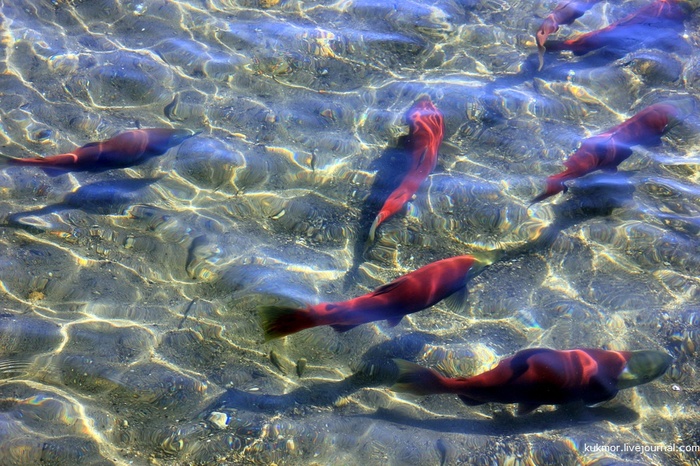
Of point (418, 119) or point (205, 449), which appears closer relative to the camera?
point (205, 449)

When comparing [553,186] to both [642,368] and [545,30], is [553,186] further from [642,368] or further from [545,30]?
[545,30]

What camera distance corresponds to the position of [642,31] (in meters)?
6.89

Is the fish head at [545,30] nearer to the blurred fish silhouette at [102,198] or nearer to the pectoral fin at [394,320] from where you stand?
the pectoral fin at [394,320]

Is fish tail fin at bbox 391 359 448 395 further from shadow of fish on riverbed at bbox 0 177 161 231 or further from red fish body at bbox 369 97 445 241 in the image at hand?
shadow of fish on riverbed at bbox 0 177 161 231

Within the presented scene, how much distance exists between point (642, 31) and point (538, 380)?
18.6ft

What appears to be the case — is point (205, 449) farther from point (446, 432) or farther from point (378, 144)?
point (378, 144)

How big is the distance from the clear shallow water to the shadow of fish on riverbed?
0.10 ft

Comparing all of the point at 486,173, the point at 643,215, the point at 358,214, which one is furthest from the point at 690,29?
the point at 358,214

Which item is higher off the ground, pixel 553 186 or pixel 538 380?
pixel 553 186

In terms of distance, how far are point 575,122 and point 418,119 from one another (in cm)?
194

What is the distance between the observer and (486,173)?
5273mm

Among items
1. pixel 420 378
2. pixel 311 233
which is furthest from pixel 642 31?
pixel 420 378

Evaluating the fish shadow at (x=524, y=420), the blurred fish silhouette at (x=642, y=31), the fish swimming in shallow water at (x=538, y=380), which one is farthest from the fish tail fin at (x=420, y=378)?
the blurred fish silhouette at (x=642, y=31)

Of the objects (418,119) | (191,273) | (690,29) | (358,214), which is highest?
(690,29)
